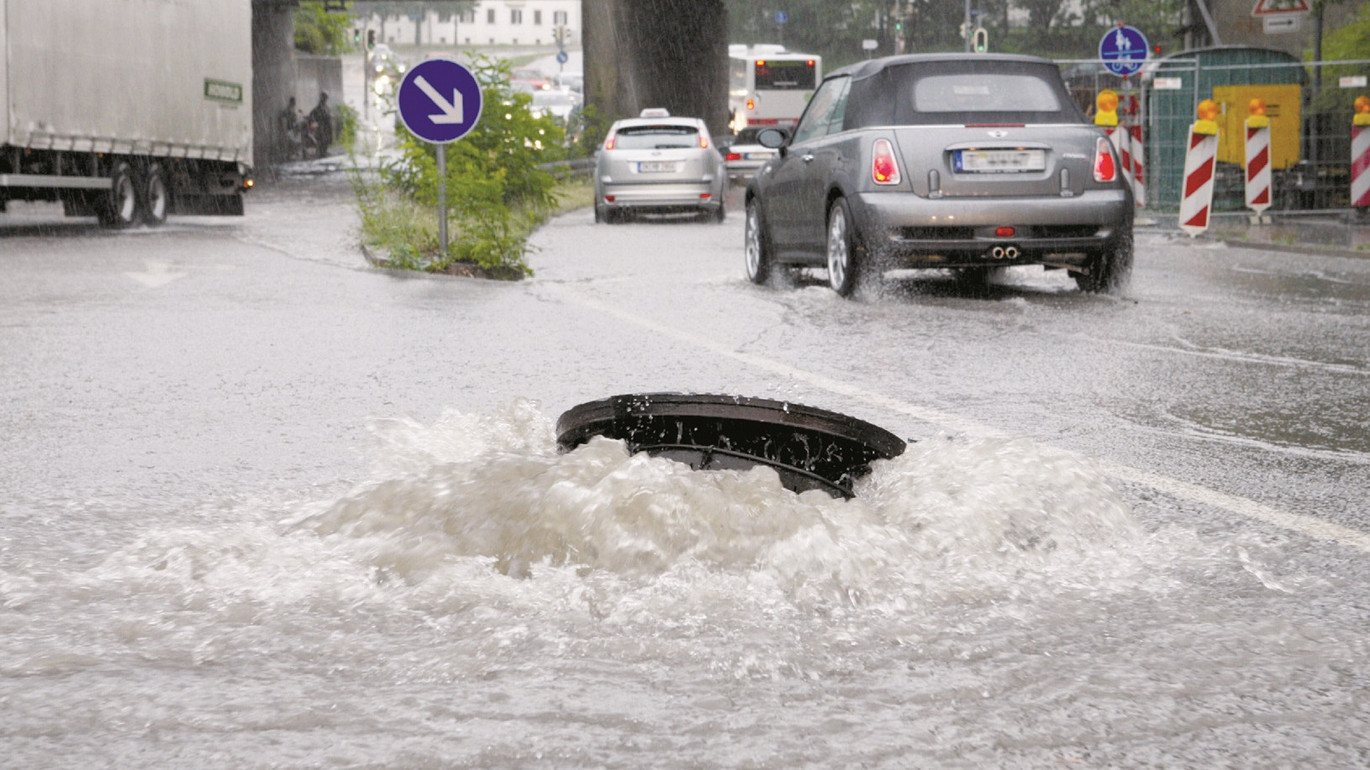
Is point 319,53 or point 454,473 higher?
point 319,53

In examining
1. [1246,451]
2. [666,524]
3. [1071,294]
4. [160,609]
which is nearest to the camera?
[160,609]

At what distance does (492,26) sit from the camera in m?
196

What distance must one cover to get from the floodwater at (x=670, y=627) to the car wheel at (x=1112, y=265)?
7609 millimetres

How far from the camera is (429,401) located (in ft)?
25.7

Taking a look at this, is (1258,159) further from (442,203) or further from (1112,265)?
(442,203)

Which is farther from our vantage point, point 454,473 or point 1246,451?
point 1246,451

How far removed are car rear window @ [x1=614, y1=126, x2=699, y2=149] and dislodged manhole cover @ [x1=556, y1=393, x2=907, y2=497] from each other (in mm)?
21899

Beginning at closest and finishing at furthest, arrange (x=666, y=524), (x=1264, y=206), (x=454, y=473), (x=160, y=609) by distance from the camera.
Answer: (x=160, y=609)
(x=666, y=524)
(x=454, y=473)
(x=1264, y=206)

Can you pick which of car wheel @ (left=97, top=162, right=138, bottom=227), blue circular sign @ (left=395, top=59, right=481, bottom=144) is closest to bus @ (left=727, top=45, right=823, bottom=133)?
car wheel @ (left=97, top=162, right=138, bottom=227)

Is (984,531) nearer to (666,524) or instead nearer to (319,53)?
(666,524)

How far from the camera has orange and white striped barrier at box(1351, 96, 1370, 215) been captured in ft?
68.9

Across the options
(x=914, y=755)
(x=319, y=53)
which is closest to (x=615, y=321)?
(x=914, y=755)

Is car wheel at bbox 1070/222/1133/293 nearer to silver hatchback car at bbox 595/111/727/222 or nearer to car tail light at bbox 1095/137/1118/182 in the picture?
car tail light at bbox 1095/137/1118/182

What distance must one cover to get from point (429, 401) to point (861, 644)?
13.7ft
